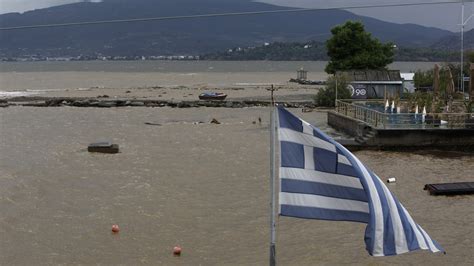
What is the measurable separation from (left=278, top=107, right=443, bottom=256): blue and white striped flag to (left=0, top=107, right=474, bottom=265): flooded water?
6.96m

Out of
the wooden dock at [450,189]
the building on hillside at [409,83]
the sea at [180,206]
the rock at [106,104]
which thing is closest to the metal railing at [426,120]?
the sea at [180,206]

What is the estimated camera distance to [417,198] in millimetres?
22156

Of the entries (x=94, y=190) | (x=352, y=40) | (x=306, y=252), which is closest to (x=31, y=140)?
(x=94, y=190)

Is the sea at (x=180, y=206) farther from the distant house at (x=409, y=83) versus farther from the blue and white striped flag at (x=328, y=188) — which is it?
the distant house at (x=409, y=83)

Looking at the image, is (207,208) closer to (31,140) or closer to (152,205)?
(152,205)

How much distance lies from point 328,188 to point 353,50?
70.1 meters

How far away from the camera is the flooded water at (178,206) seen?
16.1 m

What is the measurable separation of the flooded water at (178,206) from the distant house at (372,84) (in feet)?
78.0

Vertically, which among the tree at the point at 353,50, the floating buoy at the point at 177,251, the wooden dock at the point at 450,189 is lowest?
the floating buoy at the point at 177,251

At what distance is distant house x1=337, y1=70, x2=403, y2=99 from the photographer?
60.6 meters

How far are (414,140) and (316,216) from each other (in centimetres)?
2611

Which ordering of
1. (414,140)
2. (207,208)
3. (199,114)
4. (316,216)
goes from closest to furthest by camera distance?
(316,216) < (207,208) < (414,140) < (199,114)

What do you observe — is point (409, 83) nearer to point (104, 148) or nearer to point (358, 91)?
point (358, 91)

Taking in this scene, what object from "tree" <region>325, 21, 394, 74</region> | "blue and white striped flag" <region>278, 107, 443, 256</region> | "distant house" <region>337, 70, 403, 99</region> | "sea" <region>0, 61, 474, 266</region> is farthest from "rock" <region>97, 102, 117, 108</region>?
"blue and white striped flag" <region>278, 107, 443, 256</region>
